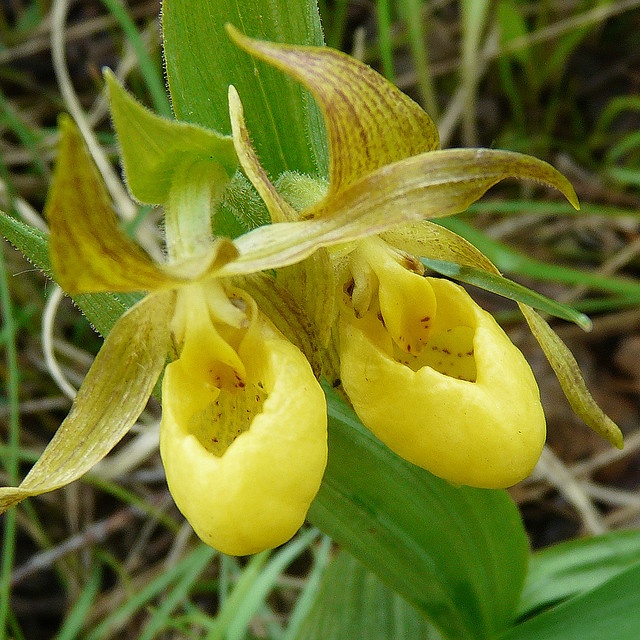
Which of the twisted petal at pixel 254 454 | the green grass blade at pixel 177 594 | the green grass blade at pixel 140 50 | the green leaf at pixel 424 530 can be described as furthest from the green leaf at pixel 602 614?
the green grass blade at pixel 140 50

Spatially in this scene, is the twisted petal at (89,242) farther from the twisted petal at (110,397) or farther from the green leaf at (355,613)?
the green leaf at (355,613)

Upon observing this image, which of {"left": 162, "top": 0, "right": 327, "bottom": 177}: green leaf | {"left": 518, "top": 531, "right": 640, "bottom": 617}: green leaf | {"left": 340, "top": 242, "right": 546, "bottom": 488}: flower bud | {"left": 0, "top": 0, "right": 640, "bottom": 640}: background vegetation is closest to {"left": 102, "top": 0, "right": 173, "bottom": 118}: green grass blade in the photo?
{"left": 0, "top": 0, "right": 640, "bottom": 640}: background vegetation

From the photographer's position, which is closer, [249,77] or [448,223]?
[249,77]

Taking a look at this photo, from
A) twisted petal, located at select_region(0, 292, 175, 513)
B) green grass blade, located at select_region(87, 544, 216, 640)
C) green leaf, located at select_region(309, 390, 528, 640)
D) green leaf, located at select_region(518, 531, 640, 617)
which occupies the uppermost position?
twisted petal, located at select_region(0, 292, 175, 513)

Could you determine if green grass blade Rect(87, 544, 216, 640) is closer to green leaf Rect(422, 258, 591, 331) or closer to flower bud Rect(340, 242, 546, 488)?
flower bud Rect(340, 242, 546, 488)

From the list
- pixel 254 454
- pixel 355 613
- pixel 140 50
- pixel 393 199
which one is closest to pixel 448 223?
pixel 140 50

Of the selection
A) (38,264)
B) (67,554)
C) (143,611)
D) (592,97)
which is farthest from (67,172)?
(592,97)

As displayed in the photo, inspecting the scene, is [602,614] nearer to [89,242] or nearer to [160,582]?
[89,242]
